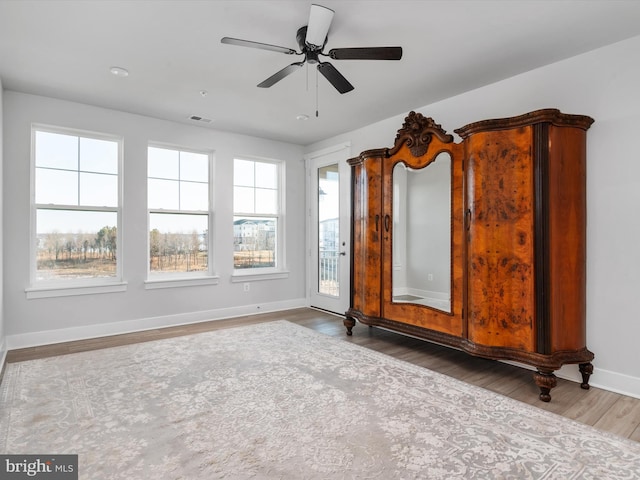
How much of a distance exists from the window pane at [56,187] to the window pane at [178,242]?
876 mm

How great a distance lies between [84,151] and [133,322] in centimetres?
209

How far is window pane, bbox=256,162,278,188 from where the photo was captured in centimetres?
566

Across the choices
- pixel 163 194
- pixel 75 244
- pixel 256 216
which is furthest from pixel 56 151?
pixel 256 216

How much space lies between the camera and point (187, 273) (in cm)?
499

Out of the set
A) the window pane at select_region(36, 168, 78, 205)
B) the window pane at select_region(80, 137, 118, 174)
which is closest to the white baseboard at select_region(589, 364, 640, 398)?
the window pane at select_region(80, 137, 118, 174)

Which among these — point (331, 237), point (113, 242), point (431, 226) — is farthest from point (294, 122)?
point (113, 242)

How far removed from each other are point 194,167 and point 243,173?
726 millimetres

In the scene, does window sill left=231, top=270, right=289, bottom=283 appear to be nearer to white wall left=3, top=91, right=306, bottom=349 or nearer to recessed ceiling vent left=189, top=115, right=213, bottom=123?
white wall left=3, top=91, right=306, bottom=349

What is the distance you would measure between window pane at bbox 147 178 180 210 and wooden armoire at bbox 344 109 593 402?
10.1 feet

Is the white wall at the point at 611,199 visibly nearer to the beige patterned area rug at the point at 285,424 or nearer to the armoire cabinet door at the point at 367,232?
the beige patterned area rug at the point at 285,424

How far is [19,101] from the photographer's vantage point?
12.4 feet

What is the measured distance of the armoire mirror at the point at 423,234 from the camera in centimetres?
335

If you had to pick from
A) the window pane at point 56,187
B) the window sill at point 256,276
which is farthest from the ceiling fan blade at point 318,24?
the window sill at point 256,276

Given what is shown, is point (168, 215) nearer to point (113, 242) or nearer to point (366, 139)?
point (113, 242)
